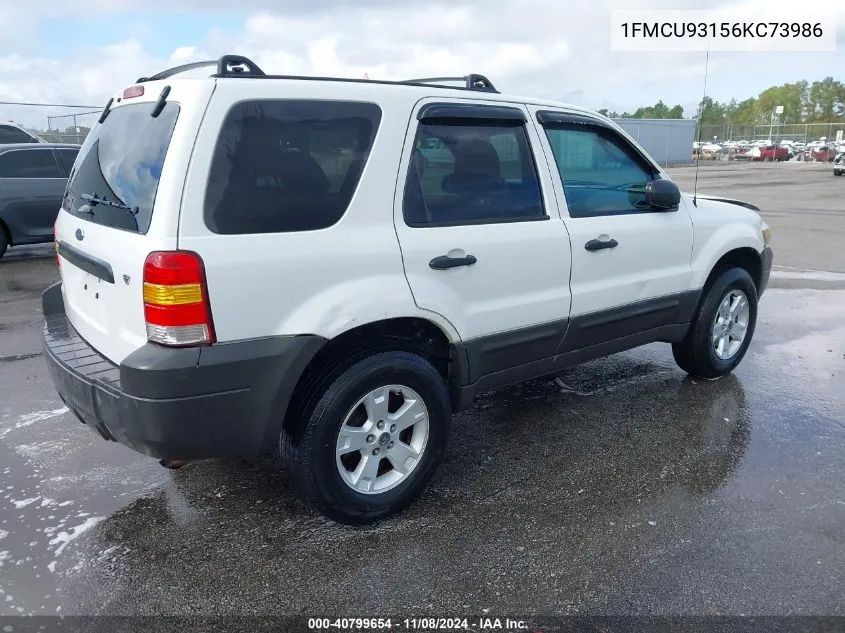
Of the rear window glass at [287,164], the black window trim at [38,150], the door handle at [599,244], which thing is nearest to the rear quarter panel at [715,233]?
the door handle at [599,244]

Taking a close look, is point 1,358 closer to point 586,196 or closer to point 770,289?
point 586,196

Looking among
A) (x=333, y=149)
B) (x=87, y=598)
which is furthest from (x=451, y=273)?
(x=87, y=598)

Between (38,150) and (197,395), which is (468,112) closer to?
(197,395)

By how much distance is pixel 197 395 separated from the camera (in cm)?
259

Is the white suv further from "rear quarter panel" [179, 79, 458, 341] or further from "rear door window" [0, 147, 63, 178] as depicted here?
"rear door window" [0, 147, 63, 178]

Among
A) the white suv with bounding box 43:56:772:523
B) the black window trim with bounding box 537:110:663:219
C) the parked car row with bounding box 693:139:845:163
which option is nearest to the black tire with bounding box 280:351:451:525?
the white suv with bounding box 43:56:772:523

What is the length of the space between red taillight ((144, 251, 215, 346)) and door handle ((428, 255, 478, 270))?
1.03 meters

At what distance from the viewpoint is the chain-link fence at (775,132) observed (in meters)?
51.2

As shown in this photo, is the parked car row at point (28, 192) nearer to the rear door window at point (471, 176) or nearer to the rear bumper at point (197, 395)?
the rear bumper at point (197, 395)

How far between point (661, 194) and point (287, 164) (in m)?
2.37

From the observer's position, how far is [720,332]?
491 cm

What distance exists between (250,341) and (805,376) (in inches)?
167

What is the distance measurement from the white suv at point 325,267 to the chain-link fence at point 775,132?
5146 centimetres

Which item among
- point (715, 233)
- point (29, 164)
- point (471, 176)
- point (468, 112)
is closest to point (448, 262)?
point (471, 176)
